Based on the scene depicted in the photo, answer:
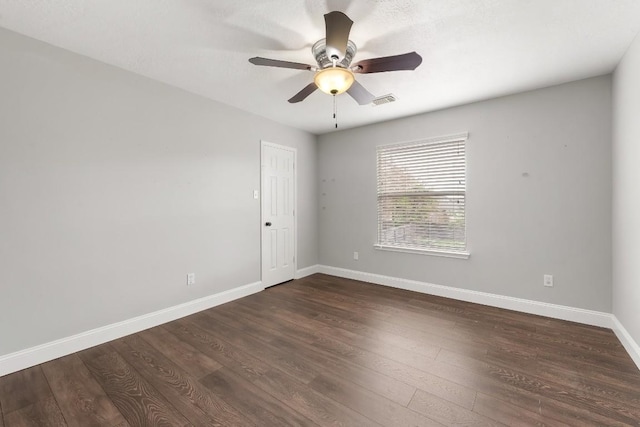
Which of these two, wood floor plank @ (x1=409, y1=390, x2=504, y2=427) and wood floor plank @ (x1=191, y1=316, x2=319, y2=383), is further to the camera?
wood floor plank @ (x1=191, y1=316, x2=319, y2=383)

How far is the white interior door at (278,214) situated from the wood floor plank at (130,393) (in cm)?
207

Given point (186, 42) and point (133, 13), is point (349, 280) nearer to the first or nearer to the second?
point (186, 42)

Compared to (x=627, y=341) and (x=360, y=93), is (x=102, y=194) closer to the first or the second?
(x=360, y=93)

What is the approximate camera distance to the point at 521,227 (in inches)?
125

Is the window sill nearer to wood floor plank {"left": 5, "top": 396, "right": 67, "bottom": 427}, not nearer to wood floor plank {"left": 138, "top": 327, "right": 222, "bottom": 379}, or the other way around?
wood floor plank {"left": 138, "top": 327, "right": 222, "bottom": 379}

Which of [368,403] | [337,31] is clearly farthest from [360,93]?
[368,403]

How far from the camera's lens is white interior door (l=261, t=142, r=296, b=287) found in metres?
4.10

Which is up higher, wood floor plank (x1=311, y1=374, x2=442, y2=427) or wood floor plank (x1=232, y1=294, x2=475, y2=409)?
wood floor plank (x1=232, y1=294, x2=475, y2=409)

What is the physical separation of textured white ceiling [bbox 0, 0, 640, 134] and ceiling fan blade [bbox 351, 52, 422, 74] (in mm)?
269

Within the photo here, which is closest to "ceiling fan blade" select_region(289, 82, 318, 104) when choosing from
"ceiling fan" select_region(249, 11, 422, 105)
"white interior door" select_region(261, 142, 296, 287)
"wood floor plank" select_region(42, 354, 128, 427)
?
"ceiling fan" select_region(249, 11, 422, 105)

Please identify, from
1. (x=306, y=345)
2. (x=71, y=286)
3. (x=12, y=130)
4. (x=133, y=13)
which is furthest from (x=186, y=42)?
(x=306, y=345)

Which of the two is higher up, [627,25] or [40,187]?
[627,25]

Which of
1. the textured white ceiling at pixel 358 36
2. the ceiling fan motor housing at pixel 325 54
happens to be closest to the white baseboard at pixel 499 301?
the textured white ceiling at pixel 358 36

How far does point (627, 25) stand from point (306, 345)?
3.54 meters
